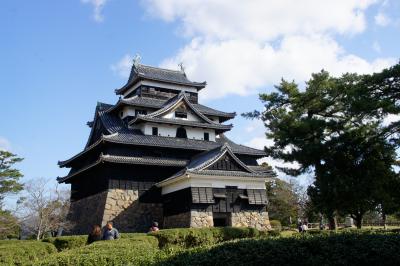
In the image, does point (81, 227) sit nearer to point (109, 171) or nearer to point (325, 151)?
point (109, 171)

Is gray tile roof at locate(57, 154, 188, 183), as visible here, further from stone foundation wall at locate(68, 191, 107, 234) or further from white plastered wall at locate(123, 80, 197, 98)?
white plastered wall at locate(123, 80, 197, 98)

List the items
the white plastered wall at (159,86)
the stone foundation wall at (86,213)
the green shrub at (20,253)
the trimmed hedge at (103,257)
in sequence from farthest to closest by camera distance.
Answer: the white plastered wall at (159,86) < the stone foundation wall at (86,213) < the green shrub at (20,253) < the trimmed hedge at (103,257)

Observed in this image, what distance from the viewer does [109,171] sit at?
2811cm

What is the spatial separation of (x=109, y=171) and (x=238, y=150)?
10.8 m

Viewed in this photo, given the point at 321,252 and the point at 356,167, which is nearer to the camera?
the point at 321,252

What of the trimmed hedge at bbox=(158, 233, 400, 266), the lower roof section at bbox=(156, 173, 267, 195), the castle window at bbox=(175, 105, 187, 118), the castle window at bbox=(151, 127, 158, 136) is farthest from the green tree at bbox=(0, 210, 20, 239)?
the trimmed hedge at bbox=(158, 233, 400, 266)

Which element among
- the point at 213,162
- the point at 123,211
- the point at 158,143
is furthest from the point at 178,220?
the point at 158,143

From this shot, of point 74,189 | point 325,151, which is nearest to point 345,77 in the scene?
point 325,151

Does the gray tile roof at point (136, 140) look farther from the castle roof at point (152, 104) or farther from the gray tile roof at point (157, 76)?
the gray tile roof at point (157, 76)

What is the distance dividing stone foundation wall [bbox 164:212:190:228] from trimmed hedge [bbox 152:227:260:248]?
13.6ft

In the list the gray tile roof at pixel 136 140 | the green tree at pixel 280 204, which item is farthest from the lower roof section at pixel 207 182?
the green tree at pixel 280 204

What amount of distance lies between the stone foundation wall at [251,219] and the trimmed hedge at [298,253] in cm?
1784

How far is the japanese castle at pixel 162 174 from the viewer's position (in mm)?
26531

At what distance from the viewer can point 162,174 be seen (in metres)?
29.8
